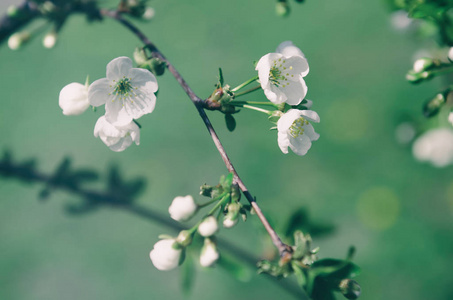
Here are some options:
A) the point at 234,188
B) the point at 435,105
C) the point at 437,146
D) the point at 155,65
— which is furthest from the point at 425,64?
the point at 437,146

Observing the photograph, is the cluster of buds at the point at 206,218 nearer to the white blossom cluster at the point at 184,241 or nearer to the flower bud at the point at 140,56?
the white blossom cluster at the point at 184,241

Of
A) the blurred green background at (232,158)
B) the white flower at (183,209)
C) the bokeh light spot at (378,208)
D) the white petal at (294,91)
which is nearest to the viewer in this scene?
the white flower at (183,209)

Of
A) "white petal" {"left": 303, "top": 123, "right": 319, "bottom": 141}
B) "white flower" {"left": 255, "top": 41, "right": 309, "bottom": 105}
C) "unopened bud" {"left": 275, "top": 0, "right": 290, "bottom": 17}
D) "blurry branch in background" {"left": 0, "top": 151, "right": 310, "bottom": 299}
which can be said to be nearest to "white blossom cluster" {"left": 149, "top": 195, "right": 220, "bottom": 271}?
"white flower" {"left": 255, "top": 41, "right": 309, "bottom": 105}

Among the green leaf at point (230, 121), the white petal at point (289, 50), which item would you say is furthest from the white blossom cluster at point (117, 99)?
the white petal at point (289, 50)

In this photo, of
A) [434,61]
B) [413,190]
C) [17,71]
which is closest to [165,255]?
[434,61]

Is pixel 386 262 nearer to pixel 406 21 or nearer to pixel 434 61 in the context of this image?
pixel 406 21

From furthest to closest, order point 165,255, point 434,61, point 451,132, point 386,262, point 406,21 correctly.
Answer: point 386,262 < point 451,132 < point 406,21 < point 434,61 < point 165,255

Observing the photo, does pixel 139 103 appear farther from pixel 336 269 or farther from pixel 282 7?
pixel 336 269
